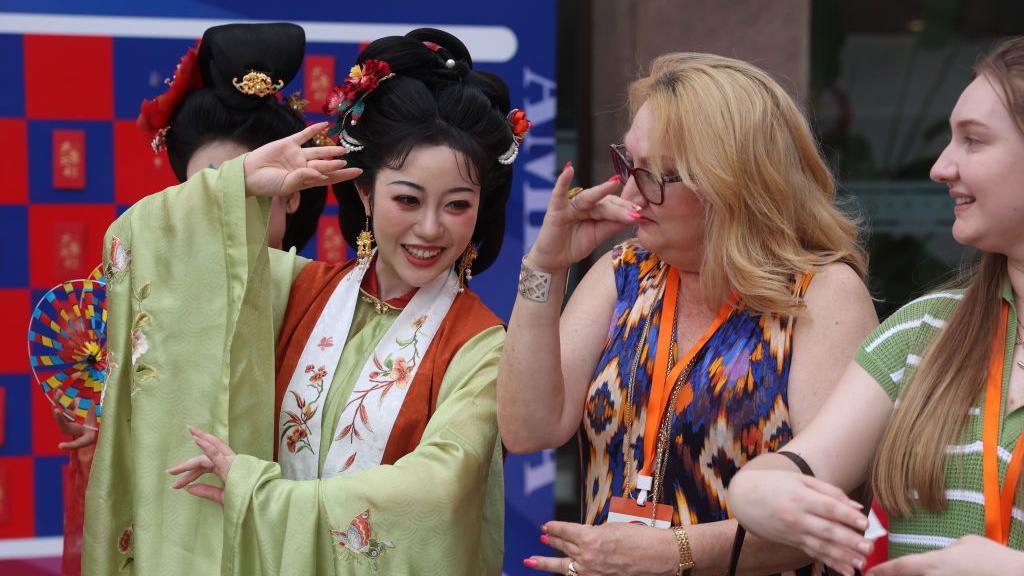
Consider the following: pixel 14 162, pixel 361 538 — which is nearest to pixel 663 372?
pixel 361 538

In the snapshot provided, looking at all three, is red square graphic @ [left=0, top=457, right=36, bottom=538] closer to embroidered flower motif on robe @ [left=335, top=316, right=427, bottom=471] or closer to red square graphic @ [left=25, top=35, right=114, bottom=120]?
red square graphic @ [left=25, top=35, right=114, bottom=120]

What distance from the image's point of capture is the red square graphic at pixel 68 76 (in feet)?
11.3

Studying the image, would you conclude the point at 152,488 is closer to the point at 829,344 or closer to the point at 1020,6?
the point at 829,344

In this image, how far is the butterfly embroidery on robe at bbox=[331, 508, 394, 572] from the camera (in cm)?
225

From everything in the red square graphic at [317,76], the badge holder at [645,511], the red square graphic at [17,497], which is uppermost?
the red square graphic at [317,76]

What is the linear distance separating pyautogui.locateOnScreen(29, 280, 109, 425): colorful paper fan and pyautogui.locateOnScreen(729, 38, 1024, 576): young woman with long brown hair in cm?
170

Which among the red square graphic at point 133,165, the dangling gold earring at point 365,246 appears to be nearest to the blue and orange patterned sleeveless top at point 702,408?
the dangling gold earring at point 365,246

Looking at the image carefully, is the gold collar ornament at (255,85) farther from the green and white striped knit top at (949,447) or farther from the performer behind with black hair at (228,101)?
the green and white striped knit top at (949,447)

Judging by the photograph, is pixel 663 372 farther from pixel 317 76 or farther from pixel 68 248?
pixel 68 248

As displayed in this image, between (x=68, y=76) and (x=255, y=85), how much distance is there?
0.97m

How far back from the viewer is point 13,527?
353 centimetres

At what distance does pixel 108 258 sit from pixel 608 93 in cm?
189

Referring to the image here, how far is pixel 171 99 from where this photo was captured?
289 cm

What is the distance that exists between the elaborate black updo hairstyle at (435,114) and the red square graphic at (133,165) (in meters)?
1.19
